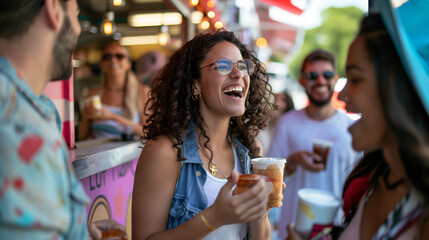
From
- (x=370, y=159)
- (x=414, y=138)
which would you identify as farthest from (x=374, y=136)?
(x=370, y=159)

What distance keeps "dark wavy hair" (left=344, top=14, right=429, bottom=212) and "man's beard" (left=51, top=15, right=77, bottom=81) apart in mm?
1131

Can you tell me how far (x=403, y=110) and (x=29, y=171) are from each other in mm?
1236

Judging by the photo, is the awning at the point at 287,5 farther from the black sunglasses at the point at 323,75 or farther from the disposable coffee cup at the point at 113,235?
the disposable coffee cup at the point at 113,235

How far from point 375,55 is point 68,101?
2.39 meters

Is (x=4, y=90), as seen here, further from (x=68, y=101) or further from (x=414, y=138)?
(x=68, y=101)

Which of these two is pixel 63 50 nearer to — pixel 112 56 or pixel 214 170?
pixel 214 170

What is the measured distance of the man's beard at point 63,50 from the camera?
1.13m

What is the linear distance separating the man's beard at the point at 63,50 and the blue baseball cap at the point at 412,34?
116cm

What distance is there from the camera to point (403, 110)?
1185mm

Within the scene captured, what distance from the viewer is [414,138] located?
1160mm

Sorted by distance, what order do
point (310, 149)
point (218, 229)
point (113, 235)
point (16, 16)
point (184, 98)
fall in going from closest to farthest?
point (16, 16) < point (113, 235) < point (218, 229) < point (184, 98) < point (310, 149)

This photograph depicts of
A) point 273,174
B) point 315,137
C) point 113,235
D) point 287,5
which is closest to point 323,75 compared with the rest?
point 315,137

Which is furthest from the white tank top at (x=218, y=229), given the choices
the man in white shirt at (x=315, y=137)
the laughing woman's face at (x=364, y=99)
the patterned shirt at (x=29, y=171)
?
the man in white shirt at (x=315, y=137)

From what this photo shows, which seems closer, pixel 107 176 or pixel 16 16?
pixel 16 16
